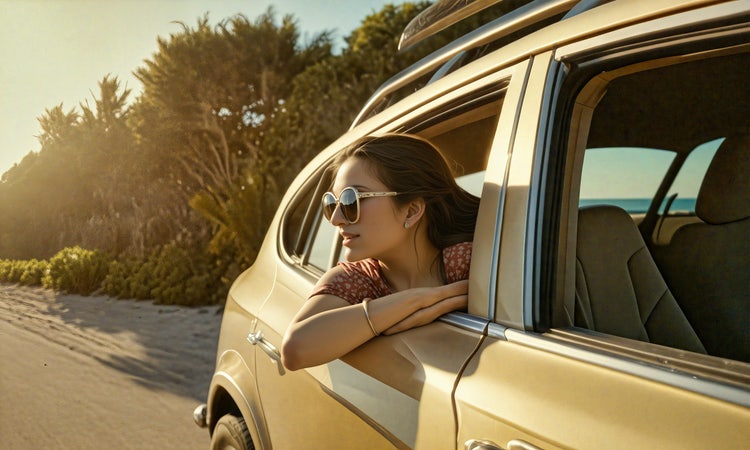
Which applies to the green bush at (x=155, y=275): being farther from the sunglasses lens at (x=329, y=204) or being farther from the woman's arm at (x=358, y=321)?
the woman's arm at (x=358, y=321)

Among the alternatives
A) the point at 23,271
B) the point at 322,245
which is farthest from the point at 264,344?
the point at 23,271

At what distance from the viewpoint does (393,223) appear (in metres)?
1.97

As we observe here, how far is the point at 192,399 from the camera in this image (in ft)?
19.2

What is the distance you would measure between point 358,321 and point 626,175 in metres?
1.81

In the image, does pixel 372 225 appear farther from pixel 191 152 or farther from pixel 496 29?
pixel 191 152

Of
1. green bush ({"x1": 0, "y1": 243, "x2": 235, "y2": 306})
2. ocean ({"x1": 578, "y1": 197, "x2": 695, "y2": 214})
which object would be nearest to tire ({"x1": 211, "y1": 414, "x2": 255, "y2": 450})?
ocean ({"x1": 578, "y1": 197, "x2": 695, "y2": 214})

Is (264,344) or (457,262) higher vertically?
(457,262)

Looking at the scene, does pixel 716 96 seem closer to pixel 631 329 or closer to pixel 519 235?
pixel 631 329

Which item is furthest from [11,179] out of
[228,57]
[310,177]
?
[228,57]

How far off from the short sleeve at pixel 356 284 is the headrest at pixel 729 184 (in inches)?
38.6

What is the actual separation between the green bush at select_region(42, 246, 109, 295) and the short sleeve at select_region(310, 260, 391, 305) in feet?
25.1

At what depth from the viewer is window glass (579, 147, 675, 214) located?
8.36 feet

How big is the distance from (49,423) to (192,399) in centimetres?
122

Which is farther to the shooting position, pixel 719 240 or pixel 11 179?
pixel 11 179
